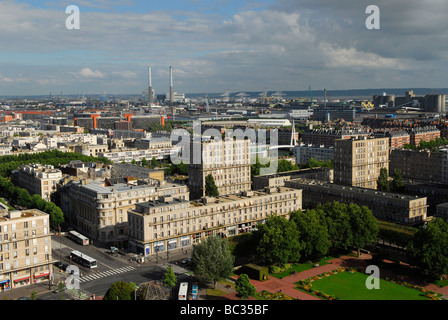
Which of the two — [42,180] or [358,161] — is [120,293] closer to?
[42,180]

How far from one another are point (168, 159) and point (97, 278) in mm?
57666

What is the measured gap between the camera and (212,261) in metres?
28.3

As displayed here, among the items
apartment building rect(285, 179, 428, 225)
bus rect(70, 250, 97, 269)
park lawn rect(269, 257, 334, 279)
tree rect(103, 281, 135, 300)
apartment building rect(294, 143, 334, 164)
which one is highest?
apartment building rect(294, 143, 334, 164)

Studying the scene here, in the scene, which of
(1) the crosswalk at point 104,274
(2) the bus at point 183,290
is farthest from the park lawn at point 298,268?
(1) the crosswalk at point 104,274

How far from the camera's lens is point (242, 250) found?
1313 inches

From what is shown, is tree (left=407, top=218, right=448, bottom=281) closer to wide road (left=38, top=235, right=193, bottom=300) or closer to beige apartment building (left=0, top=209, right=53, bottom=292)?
wide road (left=38, top=235, right=193, bottom=300)

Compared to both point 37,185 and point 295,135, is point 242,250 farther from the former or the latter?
point 295,135

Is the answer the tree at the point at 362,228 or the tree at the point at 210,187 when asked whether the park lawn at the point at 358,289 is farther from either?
the tree at the point at 210,187

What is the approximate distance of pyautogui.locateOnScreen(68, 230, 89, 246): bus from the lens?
3772cm

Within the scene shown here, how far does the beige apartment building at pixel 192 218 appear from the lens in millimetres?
34750

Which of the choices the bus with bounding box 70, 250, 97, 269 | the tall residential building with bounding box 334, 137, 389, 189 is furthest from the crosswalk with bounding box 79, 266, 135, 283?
the tall residential building with bounding box 334, 137, 389, 189

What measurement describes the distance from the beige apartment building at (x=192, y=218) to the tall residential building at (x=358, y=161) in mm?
12380

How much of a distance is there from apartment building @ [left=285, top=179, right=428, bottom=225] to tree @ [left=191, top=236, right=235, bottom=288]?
17695mm

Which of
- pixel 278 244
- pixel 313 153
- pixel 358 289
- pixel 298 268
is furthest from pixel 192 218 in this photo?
pixel 313 153
